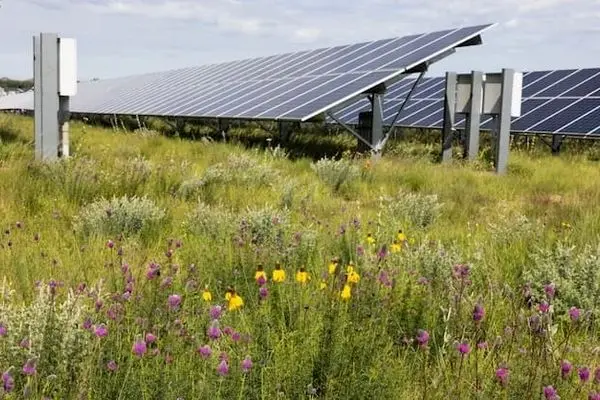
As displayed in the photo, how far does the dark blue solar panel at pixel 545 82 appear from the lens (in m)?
17.9

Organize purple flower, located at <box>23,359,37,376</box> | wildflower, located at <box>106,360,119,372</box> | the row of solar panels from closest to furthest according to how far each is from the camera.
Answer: purple flower, located at <box>23,359,37,376</box> < wildflower, located at <box>106,360,119,372</box> < the row of solar panels

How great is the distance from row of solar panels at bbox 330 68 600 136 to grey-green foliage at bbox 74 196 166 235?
8.76 meters

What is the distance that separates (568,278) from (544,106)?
13.7 meters

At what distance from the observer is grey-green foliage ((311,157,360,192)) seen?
797cm

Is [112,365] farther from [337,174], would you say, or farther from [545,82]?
[545,82]

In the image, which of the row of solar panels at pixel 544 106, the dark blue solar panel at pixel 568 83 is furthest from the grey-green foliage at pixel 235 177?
the dark blue solar panel at pixel 568 83

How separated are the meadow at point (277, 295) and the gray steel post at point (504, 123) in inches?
148

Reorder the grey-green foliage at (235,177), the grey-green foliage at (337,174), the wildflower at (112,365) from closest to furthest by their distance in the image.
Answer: the wildflower at (112,365) → the grey-green foliage at (235,177) → the grey-green foliage at (337,174)

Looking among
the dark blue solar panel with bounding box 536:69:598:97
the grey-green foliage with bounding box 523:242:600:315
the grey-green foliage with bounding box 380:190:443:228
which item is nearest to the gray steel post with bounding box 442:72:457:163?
the dark blue solar panel with bounding box 536:69:598:97

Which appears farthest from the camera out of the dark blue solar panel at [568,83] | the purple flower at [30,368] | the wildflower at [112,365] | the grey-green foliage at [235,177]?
the dark blue solar panel at [568,83]

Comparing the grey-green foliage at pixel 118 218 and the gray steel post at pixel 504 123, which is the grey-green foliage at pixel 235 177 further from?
the gray steel post at pixel 504 123

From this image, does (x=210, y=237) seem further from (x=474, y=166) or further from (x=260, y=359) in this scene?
(x=474, y=166)

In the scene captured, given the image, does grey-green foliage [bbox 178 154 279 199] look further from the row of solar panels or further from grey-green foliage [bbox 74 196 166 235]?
the row of solar panels

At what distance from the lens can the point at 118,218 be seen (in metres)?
4.60
